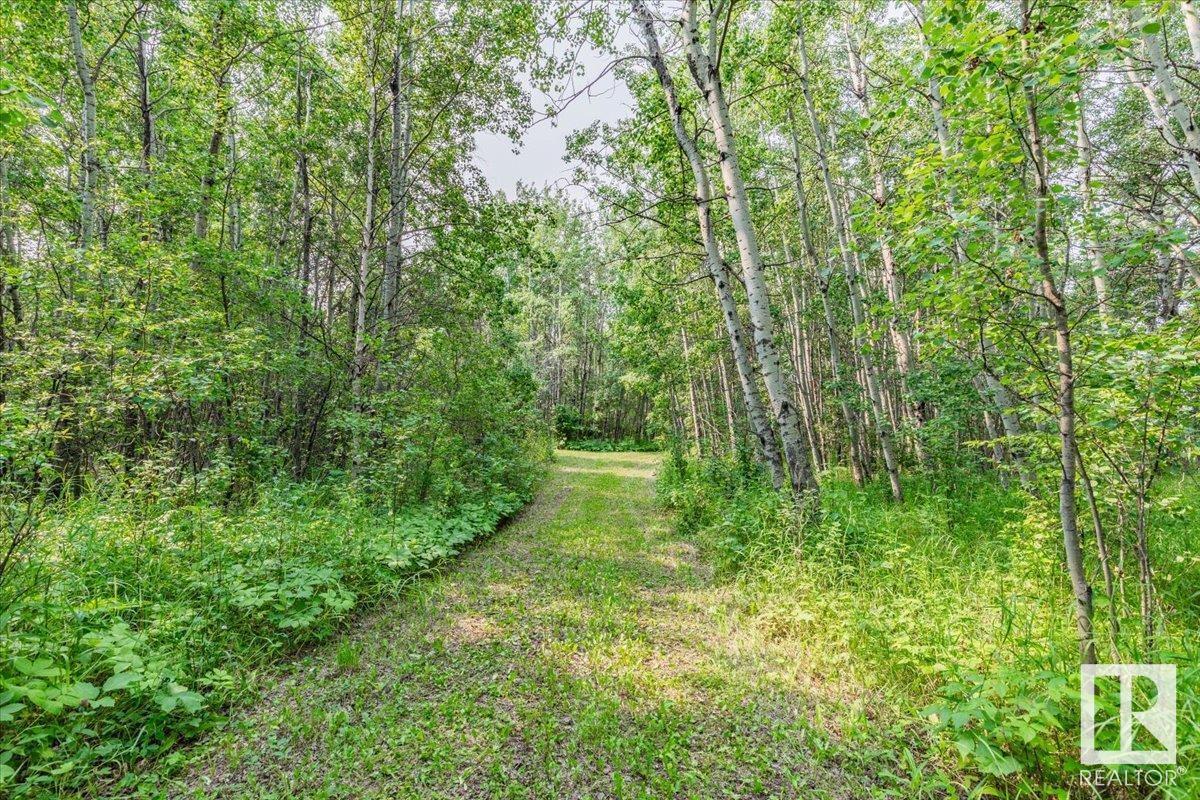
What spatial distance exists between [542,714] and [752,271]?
5021 mm

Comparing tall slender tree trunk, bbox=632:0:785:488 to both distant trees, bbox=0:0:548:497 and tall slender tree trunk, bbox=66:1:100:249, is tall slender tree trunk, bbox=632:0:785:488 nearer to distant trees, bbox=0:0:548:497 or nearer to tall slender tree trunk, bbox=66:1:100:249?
distant trees, bbox=0:0:548:497

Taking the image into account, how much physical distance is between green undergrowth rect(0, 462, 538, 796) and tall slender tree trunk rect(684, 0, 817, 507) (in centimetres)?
461

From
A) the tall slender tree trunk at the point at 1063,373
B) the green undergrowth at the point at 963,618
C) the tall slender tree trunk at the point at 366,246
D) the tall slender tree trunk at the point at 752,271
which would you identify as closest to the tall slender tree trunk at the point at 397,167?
the tall slender tree trunk at the point at 366,246

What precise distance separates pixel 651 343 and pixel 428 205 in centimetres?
679

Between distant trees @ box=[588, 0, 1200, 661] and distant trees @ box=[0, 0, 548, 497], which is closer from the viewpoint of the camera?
distant trees @ box=[588, 0, 1200, 661]

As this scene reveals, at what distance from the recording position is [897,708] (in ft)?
8.76

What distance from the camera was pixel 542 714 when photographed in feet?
8.98

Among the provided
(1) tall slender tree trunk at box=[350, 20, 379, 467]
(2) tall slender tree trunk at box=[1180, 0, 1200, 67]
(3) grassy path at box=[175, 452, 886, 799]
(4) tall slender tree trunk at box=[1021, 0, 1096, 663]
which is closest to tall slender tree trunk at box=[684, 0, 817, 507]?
(3) grassy path at box=[175, 452, 886, 799]

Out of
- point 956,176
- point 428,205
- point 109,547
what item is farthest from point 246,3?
point 956,176

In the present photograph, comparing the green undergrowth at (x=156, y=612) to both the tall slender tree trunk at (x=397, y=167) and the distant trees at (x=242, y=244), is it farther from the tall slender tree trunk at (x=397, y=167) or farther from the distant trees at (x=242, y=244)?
the tall slender tree trunk at (x=397, y=167)

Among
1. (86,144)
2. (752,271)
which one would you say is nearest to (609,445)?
(752,271)

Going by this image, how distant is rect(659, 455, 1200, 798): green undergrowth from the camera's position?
198 centimetres

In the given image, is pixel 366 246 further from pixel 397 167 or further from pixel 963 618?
pixel 963 618

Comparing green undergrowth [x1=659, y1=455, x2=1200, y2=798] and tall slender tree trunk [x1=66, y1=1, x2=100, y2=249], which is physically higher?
tall slender tree trunk [x1=66, y1=1, x2=100, y2=249]
